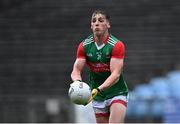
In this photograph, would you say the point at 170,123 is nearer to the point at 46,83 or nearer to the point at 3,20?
the point at 46,83

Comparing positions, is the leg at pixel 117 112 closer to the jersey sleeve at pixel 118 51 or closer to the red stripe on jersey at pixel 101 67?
the red stripe on jersey at pixel 101 67

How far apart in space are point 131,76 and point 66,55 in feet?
6.33

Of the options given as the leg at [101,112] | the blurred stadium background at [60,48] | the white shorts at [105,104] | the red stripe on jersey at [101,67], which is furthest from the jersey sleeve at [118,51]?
the blurred stadium background at [60,48]

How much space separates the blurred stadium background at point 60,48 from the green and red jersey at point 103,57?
749 cm

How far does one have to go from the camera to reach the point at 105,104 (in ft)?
27.1

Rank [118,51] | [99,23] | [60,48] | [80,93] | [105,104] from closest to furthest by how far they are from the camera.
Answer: [80,93] → [99,23] → [118,51] → [105,104] → [60,48]

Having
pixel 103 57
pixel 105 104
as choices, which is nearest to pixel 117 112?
pixel 105 104

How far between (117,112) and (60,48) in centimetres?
1020

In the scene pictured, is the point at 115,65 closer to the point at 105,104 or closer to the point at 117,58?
the point at 117,58

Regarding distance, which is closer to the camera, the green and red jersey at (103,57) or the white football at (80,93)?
the white football at (80,93)

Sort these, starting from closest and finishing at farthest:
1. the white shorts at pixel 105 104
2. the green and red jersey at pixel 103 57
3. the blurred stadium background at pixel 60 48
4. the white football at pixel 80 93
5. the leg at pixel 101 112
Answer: the white football at pixel 80 93, the green and red jersey at pixel 103 57, the white shorts at pixel 105 104, the leg at pixel 101 112, the blurred stadium background at pixel 60 48

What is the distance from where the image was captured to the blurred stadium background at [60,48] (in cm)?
1641

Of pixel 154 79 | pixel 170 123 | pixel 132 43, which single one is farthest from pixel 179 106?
pixel 132 43

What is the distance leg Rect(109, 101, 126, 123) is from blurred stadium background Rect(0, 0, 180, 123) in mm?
7598
